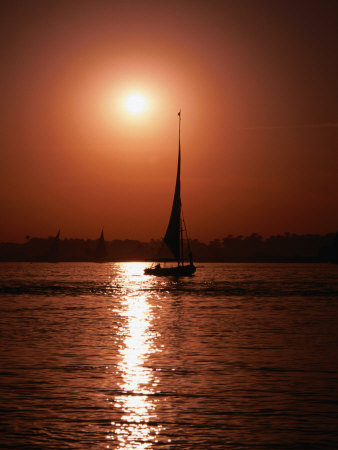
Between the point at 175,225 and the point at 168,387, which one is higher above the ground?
the point at 175,225

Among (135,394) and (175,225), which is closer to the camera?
(135,394)

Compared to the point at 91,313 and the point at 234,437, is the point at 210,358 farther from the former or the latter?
the point at 91,313

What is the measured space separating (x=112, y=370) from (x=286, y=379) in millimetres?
6115

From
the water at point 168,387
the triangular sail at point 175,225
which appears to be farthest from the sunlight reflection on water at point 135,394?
the triangular sail at point 175,225

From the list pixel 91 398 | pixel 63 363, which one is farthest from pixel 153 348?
pixel 91 398

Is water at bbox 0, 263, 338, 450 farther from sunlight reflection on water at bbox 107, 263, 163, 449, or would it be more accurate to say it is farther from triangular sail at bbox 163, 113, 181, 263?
triangular sail at bbox 163, 113, 181, 263

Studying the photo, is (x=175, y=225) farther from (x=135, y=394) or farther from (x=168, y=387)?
(x=135, y=394)

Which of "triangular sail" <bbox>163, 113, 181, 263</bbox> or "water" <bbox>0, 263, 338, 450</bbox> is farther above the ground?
"triangular sail" <bbox>163, 113, 181, 263</bbox>

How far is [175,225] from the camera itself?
109 m

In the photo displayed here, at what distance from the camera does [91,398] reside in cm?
1983

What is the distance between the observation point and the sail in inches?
4277

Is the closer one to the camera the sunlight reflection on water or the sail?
the sunlight reflection on water

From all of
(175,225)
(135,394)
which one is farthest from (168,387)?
(175,225)

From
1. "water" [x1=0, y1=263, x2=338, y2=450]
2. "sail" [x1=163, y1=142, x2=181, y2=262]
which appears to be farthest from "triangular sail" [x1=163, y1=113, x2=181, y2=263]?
"water" [x1=0, y1=263, x2=338, y2=450]
